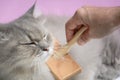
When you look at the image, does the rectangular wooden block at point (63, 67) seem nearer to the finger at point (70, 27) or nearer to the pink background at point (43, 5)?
the finger at point (70, 27)

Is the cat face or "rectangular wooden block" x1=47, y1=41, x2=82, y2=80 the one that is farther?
"rectangular wooden block" x1=47, y1=41, x2=82, y2=80

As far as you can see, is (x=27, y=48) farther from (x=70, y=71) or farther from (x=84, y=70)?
(x=84, y=70)

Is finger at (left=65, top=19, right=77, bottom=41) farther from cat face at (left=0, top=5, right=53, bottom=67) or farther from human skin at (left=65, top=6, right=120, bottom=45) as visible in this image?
cat face at (left=0, top=5, right=53, bottom=67)

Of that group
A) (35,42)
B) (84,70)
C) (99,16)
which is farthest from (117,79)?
(35,42)

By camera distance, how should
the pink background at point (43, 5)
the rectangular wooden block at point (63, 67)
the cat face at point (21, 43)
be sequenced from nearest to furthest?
the cat face at point (21, 43) < the rectangular wooden block at point (63, 67) < the pink background at point (43, 5)

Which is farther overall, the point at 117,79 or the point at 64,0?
the point at 64,0

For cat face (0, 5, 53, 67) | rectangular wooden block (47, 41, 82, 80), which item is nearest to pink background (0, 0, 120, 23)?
rectangular wooden block (47, 41, 82, 80)

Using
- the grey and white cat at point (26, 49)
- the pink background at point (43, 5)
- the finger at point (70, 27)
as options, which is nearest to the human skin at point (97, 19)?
the finger at point (70, 27)

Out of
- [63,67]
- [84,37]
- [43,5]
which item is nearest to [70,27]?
[84,37]
